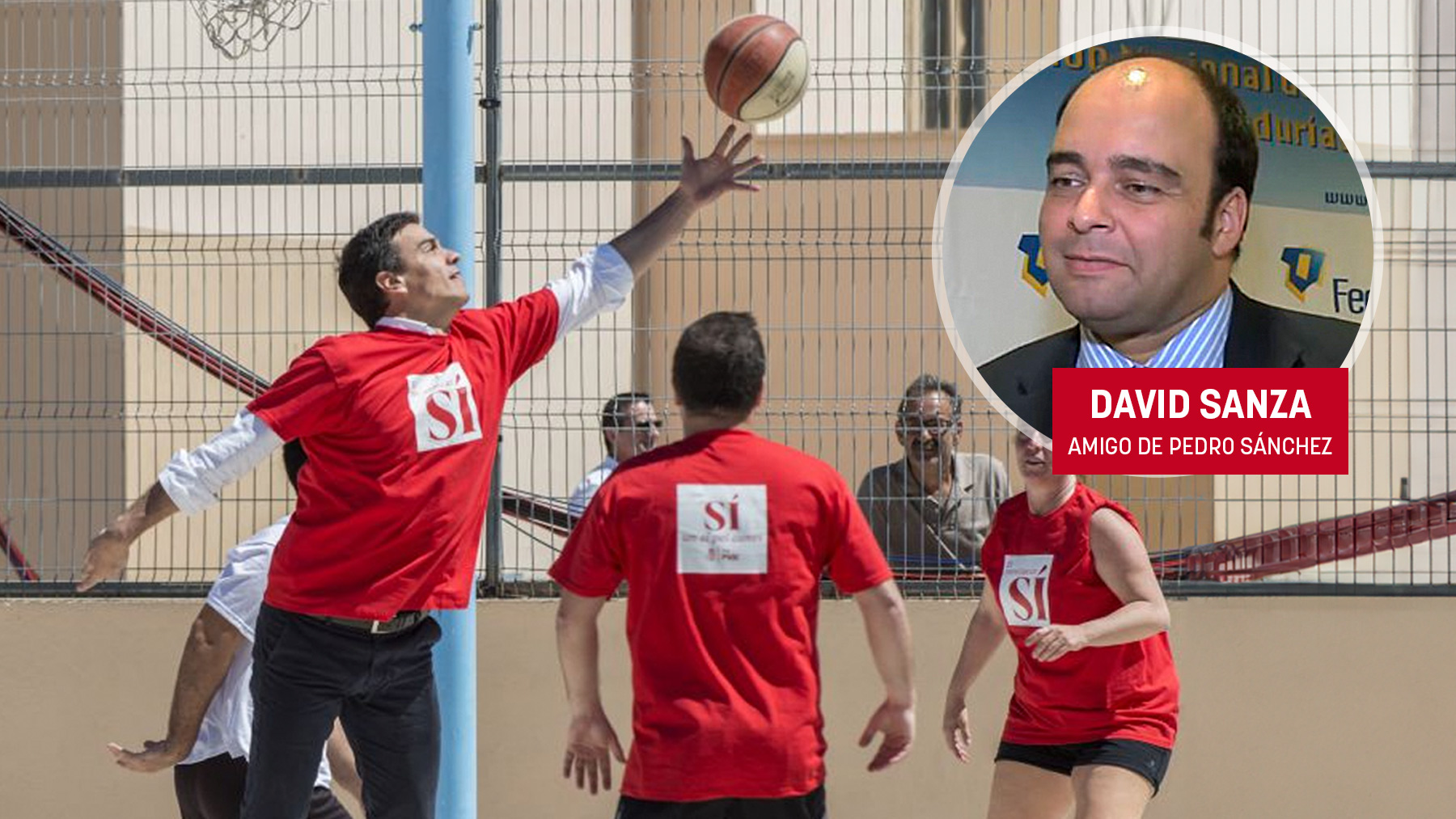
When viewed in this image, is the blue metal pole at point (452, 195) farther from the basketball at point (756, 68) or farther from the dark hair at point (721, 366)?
the dark hair at point (721, 366)

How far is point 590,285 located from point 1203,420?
365cm

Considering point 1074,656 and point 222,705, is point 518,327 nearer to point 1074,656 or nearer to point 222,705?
point 222,705

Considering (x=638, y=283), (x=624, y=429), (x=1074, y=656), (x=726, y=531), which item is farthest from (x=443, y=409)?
(x=638, y=283)

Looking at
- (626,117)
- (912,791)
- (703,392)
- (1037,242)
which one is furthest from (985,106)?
(703,392)

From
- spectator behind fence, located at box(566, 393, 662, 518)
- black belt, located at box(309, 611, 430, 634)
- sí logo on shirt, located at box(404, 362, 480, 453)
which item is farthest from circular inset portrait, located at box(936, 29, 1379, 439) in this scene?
black belt, located at box(309, 611, 430, 634)

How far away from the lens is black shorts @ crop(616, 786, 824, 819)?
4.58m

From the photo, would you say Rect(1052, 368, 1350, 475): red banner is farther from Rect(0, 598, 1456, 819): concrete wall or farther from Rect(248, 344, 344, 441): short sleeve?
Rect(248, 344, 344, 441): short sleeve

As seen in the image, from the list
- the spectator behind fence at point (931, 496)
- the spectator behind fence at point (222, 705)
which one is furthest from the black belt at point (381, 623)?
the spectator behind fence at point (931, 496)

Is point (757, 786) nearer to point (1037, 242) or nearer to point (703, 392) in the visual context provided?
point (703, 392)

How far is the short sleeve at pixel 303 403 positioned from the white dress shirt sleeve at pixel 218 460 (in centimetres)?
5

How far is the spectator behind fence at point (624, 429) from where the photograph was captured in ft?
26.2

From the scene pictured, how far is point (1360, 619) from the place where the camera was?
7.89 meters

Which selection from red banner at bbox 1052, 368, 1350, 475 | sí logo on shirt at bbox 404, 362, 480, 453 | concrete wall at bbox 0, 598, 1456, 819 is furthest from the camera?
red banner at bbox 1052, 368, 1350, 475

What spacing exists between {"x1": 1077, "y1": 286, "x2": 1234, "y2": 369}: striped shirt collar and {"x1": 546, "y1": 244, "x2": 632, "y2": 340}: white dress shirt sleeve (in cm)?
341
